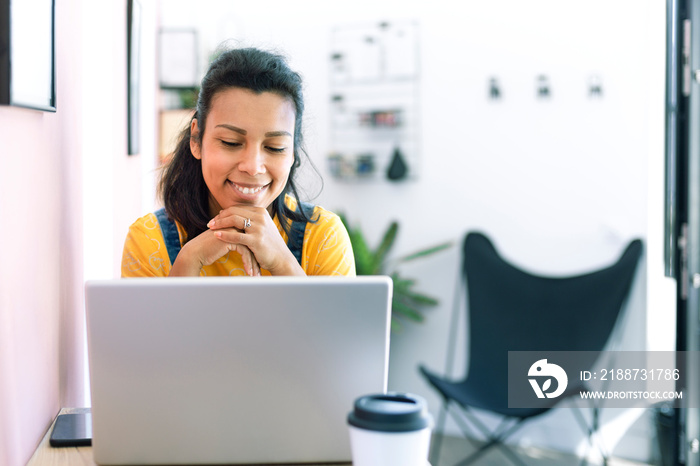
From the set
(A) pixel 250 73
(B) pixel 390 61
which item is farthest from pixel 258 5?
(A) pixel 250 73

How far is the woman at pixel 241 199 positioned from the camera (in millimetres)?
1411

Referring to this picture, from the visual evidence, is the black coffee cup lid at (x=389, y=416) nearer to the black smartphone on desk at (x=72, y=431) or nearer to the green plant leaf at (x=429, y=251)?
the black smartphone on desk at (x=72, y=431)

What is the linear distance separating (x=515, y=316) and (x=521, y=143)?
866mm

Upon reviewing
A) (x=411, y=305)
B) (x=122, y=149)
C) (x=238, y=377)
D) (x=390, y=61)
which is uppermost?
(x=390, y=61)

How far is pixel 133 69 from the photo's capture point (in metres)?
2.36

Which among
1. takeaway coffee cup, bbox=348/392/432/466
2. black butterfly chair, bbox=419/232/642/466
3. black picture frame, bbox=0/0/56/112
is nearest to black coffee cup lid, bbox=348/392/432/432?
takeaway coffee cup, bbox=348/392/432/466

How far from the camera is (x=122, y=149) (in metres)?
2.25

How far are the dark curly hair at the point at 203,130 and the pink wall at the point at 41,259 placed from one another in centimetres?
24

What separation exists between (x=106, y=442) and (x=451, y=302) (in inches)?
105

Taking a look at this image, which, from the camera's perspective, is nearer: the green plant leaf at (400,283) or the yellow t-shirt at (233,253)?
the yellow t-shirt at (233,253)

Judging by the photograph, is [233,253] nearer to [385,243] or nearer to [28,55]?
[28,55]

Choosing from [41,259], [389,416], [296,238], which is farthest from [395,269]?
[389,416]

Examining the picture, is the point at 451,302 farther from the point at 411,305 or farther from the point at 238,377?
the point at 238,377

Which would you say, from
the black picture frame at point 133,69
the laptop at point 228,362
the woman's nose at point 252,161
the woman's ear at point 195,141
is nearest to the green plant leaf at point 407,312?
the black picture frame at point 133,69
